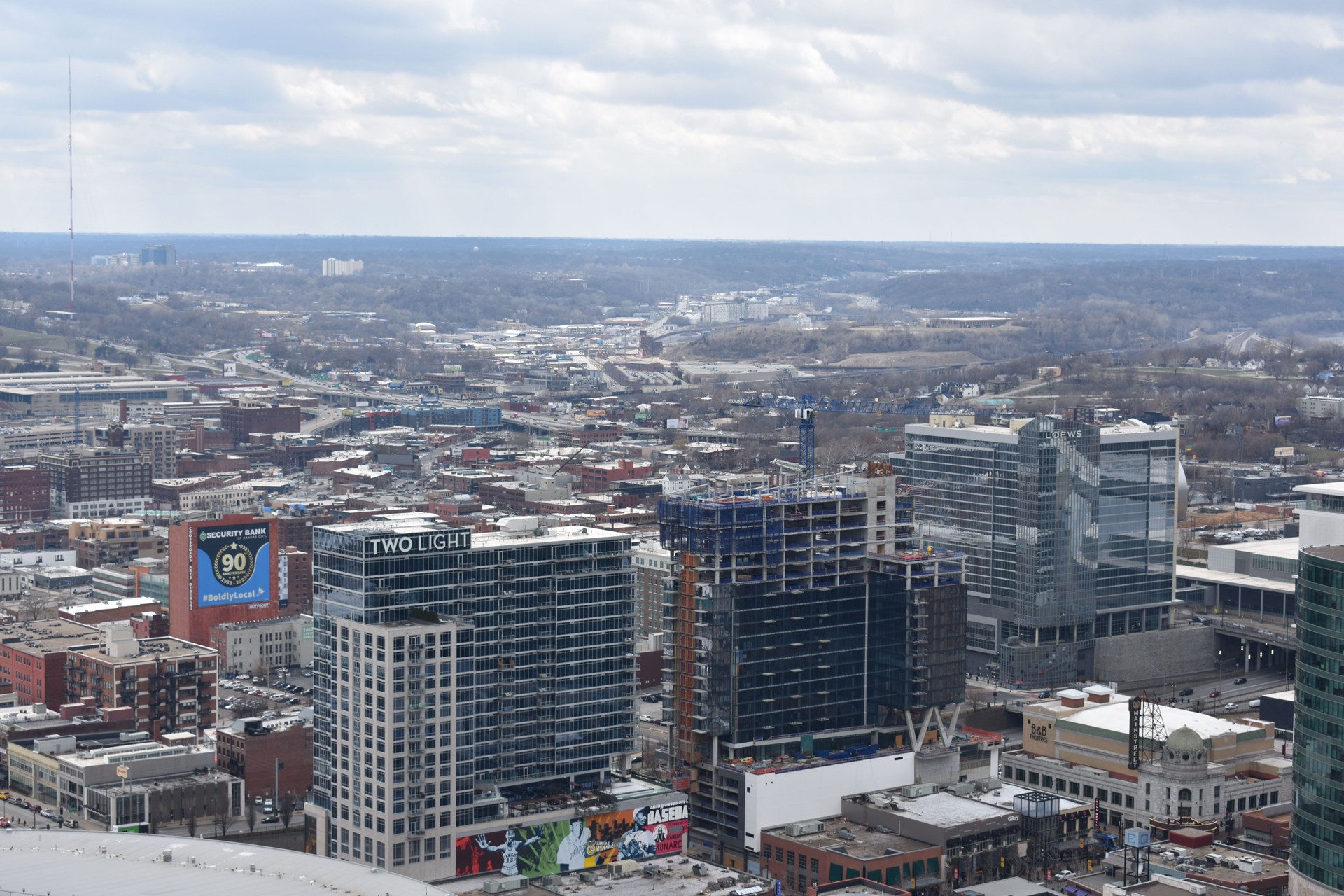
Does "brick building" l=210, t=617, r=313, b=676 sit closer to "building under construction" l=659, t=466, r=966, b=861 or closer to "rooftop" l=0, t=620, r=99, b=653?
"rooftop" l=0, t=620, r=99, b=653

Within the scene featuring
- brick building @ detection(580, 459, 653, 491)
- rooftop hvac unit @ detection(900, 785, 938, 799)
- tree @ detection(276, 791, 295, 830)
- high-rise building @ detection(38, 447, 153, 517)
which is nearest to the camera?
tree @ detection(276, 791, 295, 830)

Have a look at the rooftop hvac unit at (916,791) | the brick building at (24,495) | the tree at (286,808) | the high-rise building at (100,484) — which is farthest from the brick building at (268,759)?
the brick building at (24,495)

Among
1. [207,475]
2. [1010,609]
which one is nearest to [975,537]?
[1010,609]

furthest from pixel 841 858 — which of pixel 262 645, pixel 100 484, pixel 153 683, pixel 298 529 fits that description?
pixel 100 484

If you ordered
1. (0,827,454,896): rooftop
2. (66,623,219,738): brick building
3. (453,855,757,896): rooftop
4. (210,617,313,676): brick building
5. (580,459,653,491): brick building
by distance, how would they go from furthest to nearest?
(580,459,653,491): brick building < (210,617,313,676): brick building < (66,623,219,738): brick building < (453,855,757,896): rooftop < (0,827,454,896): rooftop

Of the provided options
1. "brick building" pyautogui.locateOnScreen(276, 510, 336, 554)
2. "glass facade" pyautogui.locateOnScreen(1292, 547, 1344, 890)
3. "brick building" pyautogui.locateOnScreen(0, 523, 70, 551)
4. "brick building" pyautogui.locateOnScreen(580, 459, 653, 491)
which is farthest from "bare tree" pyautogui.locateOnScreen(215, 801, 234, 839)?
"brick building" pyautogui.locateOnScreen(580, 459, 653, 491)

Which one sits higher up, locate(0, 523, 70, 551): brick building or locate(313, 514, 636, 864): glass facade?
locate(313, 514, 636, 864): glass facade
